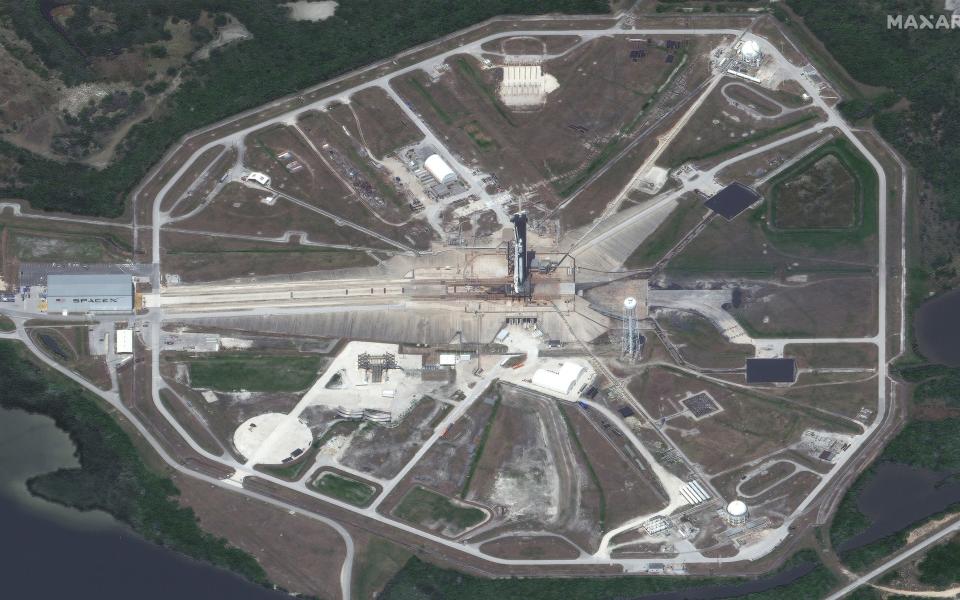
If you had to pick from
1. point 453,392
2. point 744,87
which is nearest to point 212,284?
point 453,392

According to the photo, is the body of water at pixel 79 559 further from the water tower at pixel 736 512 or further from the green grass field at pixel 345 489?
the water tower at pixel 736 512

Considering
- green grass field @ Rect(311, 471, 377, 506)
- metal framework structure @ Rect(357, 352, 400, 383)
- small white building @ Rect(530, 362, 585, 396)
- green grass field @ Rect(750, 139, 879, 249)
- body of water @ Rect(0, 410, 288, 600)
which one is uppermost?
green grass field @ Rect(750, 139, 879, 249)

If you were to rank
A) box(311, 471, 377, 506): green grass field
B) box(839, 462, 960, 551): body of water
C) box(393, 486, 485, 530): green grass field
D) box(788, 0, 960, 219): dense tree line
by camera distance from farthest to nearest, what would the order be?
box(788, 0, 960, 219): dense tree line
box(311, 471, 377, 506): green grass field
box(839, 462, 960, 551): body of water
box(393, 486, 485, 530): green grass field

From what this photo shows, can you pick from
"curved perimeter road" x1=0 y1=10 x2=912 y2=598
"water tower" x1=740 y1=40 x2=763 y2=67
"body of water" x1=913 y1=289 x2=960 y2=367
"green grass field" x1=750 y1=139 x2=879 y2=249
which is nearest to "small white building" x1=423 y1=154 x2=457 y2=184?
"curved perimeter road" x1=0 y1=10 x2=912 y2=598

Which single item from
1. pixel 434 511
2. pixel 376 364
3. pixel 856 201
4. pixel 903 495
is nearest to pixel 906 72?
pixel 856 201

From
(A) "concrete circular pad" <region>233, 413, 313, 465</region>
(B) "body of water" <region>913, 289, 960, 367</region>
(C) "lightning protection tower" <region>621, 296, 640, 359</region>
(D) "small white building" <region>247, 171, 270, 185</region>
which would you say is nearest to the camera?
(C) "lightning protection tower" <region>621, 296, 640, 359</region>

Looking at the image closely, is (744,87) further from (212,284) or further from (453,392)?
(212,284)

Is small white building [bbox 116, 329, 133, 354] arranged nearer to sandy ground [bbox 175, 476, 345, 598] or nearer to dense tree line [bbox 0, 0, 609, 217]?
dense tree line [bbox 0, 0, 609, 217]
